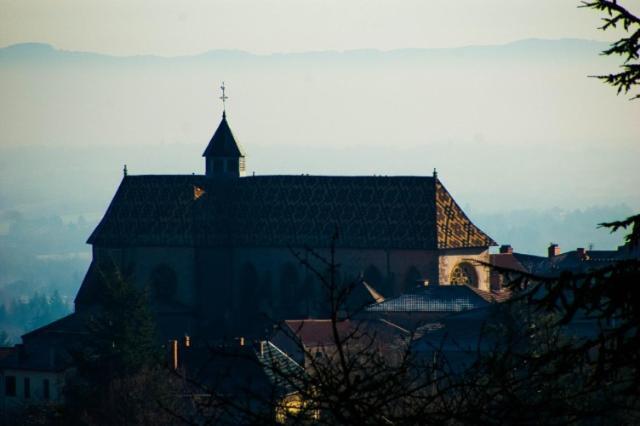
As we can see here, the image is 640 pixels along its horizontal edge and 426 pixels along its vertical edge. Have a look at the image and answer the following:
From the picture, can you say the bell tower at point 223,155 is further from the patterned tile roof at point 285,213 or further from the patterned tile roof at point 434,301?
the patterned tile roof at point 434,301

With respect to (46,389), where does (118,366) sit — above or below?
above

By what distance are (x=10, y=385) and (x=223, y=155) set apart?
55.4 feet

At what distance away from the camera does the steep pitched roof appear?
103625 mm

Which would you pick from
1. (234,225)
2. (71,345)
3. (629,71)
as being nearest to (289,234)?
(234,225)

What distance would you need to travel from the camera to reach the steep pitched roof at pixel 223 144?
103625mm

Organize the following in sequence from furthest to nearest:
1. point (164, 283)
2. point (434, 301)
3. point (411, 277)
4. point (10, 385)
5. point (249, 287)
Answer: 1. point (10, 385)
2. point (164, 283)
3. point (249, 287)
4. point (411, 277)
5. point (434, 301)

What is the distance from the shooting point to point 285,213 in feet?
332

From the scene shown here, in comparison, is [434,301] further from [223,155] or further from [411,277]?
[223,155]

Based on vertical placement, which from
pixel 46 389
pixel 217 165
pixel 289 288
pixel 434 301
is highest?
pixel 217 165

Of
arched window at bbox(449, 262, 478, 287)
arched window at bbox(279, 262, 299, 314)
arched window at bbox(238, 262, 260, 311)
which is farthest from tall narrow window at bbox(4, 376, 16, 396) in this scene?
arched window at bbox(449, 262, 478, 287)

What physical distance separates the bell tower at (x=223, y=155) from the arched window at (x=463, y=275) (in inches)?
534

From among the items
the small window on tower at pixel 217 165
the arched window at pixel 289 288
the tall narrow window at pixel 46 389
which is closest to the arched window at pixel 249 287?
the arched window at pixel 289 288

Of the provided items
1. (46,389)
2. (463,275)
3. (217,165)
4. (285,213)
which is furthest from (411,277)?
(46,389)

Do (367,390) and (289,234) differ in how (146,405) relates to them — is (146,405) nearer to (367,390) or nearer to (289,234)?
(289,234)
